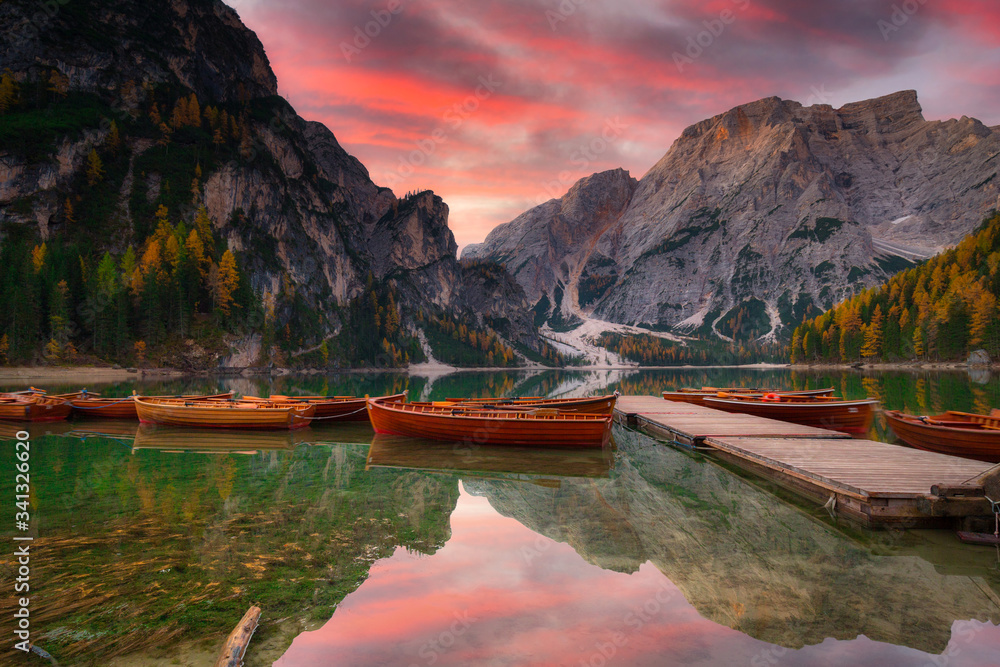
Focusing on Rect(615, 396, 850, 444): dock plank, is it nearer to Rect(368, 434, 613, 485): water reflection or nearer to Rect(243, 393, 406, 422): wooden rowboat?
Rect(368, 434, 613, 485): water reflection

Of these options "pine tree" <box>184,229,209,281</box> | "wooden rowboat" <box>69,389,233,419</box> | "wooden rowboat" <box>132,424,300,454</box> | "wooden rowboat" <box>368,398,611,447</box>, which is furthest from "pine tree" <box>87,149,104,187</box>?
"wooden rowboat" <box>368,398,611,447</box>

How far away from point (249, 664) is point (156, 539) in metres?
7.14

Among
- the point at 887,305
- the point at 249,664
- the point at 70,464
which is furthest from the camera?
the point at 887,305

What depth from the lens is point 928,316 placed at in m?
114

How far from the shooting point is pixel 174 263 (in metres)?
120

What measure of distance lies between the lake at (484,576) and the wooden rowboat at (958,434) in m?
10.1

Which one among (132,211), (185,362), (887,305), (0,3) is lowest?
(185,362)

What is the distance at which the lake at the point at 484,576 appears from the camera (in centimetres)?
826

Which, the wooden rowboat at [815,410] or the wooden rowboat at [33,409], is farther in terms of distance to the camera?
the wooden rowboat at [33,409]

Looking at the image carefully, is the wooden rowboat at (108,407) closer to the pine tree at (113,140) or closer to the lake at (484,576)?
the lake at (484,576)

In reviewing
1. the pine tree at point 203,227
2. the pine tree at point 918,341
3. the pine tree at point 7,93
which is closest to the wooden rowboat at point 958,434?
the pine tree at point 918,341

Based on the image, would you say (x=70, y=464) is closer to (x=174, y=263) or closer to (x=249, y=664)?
(x=249, y=664)

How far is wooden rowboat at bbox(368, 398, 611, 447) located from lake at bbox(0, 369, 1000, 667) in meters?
6.40

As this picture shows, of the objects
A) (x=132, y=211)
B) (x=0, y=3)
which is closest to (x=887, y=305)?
(x=132, y=211)
